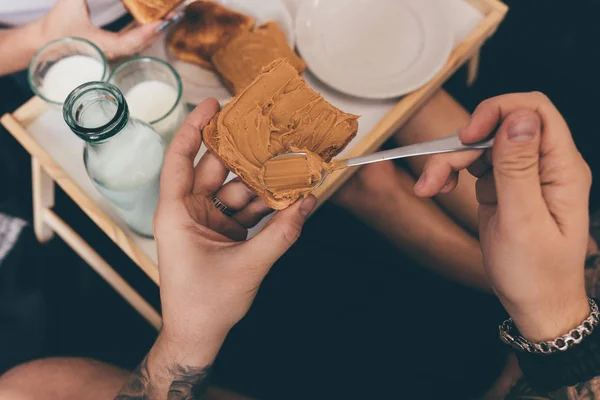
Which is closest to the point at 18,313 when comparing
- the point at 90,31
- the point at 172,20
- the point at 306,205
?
the point at 90,31

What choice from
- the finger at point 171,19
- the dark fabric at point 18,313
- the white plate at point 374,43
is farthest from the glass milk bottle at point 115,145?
the dark fabric at point 18,313

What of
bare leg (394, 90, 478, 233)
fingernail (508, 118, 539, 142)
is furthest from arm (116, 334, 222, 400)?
bare leg (394, 90, 478, 233)

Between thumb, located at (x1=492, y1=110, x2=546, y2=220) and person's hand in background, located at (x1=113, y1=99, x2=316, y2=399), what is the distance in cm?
36

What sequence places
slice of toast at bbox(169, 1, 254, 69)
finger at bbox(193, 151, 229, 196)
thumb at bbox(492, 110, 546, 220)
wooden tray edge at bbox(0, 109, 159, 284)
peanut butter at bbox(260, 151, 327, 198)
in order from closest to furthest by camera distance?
thumb at bbox(492, 110, 546, 220) < peanut butter at bbox(260, 151, 327, 198) < finger at bbox(193, 151, 229, 196) < wooden tray edge at bbox(0, 109, 159, 284) < slice of toast at bbox(169, 1, 254, 69)

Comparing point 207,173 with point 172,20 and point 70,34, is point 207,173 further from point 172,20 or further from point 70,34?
point 70,34

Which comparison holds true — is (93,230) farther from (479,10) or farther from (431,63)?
(479,10)

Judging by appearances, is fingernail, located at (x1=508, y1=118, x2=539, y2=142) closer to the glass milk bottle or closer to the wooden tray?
the wooden tray

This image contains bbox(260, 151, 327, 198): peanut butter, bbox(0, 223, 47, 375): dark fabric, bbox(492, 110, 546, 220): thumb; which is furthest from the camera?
bbox(0, 223, 47, 375): dark fabric

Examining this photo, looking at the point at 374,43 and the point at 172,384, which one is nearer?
the point at 172,384

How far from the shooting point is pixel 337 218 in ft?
6.46

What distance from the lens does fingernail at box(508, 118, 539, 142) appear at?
883 millimetres

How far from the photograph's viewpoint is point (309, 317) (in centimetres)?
183

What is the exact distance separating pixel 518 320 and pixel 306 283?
947 mm

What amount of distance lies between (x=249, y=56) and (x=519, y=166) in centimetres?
71
